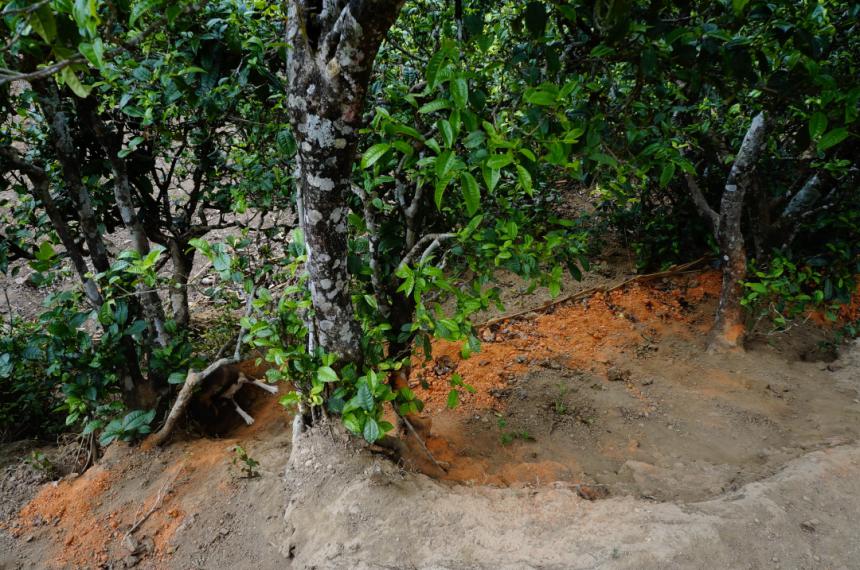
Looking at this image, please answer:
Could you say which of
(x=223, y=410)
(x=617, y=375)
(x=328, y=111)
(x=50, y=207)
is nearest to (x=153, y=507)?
(x=223, y=410)

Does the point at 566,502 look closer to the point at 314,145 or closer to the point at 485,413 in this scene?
the point at 485,413

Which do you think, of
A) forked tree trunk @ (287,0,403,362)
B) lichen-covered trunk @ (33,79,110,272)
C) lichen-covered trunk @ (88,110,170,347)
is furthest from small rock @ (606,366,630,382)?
lichen-covered trunk @ (33,79,110,272)

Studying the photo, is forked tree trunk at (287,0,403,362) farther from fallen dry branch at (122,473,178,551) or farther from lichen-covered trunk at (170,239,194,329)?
lichen-covered trunk at (170,239,194,329)

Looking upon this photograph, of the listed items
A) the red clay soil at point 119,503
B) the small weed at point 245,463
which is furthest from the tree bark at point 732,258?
the red clay soil at point 119,503

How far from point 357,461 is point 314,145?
1.42 m

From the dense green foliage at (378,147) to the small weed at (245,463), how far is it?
0.42 m

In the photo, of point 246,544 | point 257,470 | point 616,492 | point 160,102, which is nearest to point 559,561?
point 616,492

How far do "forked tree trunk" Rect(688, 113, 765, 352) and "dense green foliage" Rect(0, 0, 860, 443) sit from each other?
0.21 metres

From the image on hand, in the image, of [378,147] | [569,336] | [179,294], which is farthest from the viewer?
[569,336]

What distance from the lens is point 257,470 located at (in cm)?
252

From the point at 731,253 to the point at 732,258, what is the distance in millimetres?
45

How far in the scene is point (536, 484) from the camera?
2.75 meters

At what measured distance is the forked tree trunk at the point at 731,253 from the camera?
3.78m

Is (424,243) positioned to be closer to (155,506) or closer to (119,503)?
(155,506)
